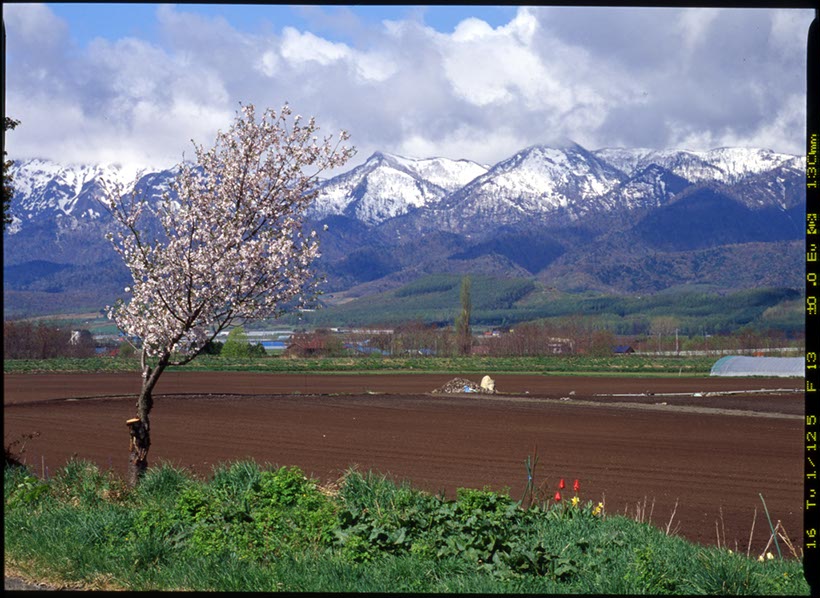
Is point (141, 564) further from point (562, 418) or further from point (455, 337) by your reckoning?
point (455, 337)

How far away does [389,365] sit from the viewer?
10194cm

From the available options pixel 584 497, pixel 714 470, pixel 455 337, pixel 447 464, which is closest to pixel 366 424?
pixel 447 464

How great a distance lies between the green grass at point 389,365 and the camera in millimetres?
90125

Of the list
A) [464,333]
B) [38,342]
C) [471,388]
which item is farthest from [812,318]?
[464,333]

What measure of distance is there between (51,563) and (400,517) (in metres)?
3.15

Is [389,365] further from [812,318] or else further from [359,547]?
[812,318]

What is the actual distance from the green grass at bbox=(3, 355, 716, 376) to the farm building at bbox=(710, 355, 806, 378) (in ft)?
6.34

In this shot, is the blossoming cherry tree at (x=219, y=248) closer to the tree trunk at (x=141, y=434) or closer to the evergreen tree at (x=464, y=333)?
the tree trunk at (x=141, y=434)

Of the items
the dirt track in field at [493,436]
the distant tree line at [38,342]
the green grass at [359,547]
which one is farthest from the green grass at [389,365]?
the green grass at [359,547]

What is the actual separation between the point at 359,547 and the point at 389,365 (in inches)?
3671

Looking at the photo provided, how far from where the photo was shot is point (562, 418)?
1629 inches

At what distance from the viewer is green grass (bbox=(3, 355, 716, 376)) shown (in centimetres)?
9012

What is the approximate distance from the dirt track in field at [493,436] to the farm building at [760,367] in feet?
48.7

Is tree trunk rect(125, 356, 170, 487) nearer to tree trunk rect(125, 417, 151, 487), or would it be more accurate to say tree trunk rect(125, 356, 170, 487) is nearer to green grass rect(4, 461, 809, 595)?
tree trunk rect(125, 417, 151, 487)
